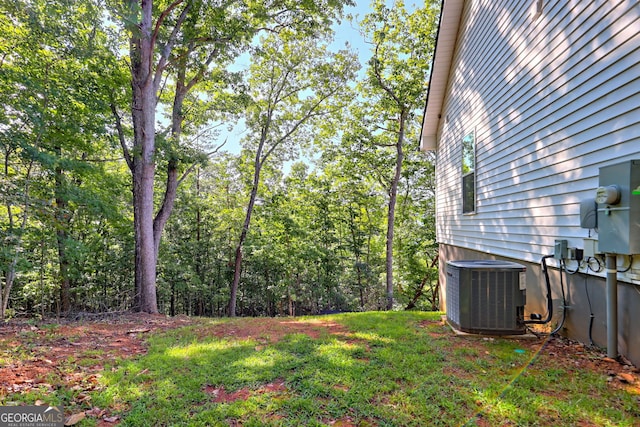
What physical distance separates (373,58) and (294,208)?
26.1 ft

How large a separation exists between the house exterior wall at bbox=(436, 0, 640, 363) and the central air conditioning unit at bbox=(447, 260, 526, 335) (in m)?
0.55

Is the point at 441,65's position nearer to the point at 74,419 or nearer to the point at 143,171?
the point at 143,171

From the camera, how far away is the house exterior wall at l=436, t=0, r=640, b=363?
8.82 feet

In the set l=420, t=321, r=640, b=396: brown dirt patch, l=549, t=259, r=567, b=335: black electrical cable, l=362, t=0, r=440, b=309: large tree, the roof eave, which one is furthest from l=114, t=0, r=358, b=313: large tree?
l=549, t=259, r=567, b=335: black electrical cable

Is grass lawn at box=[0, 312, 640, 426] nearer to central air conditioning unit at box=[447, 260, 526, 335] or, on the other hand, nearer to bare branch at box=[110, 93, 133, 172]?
central air conditioning unit at box=[447, 260, 526, 335]

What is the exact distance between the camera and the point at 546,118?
379cm

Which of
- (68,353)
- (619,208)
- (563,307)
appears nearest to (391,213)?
→ (563,307)

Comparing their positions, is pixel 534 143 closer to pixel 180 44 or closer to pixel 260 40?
pixel 180 44

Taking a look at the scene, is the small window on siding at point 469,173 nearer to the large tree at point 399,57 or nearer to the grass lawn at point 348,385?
the grass lawn at point 348,385

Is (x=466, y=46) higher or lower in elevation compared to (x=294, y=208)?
higher

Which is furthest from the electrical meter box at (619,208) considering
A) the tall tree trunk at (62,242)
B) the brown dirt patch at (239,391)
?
the tall tree trunk at (62,242)

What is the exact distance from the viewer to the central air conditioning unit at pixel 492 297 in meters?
3.54

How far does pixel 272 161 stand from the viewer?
47.7 ft

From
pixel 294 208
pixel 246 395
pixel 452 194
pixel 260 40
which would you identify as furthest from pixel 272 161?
pixel 246 395
